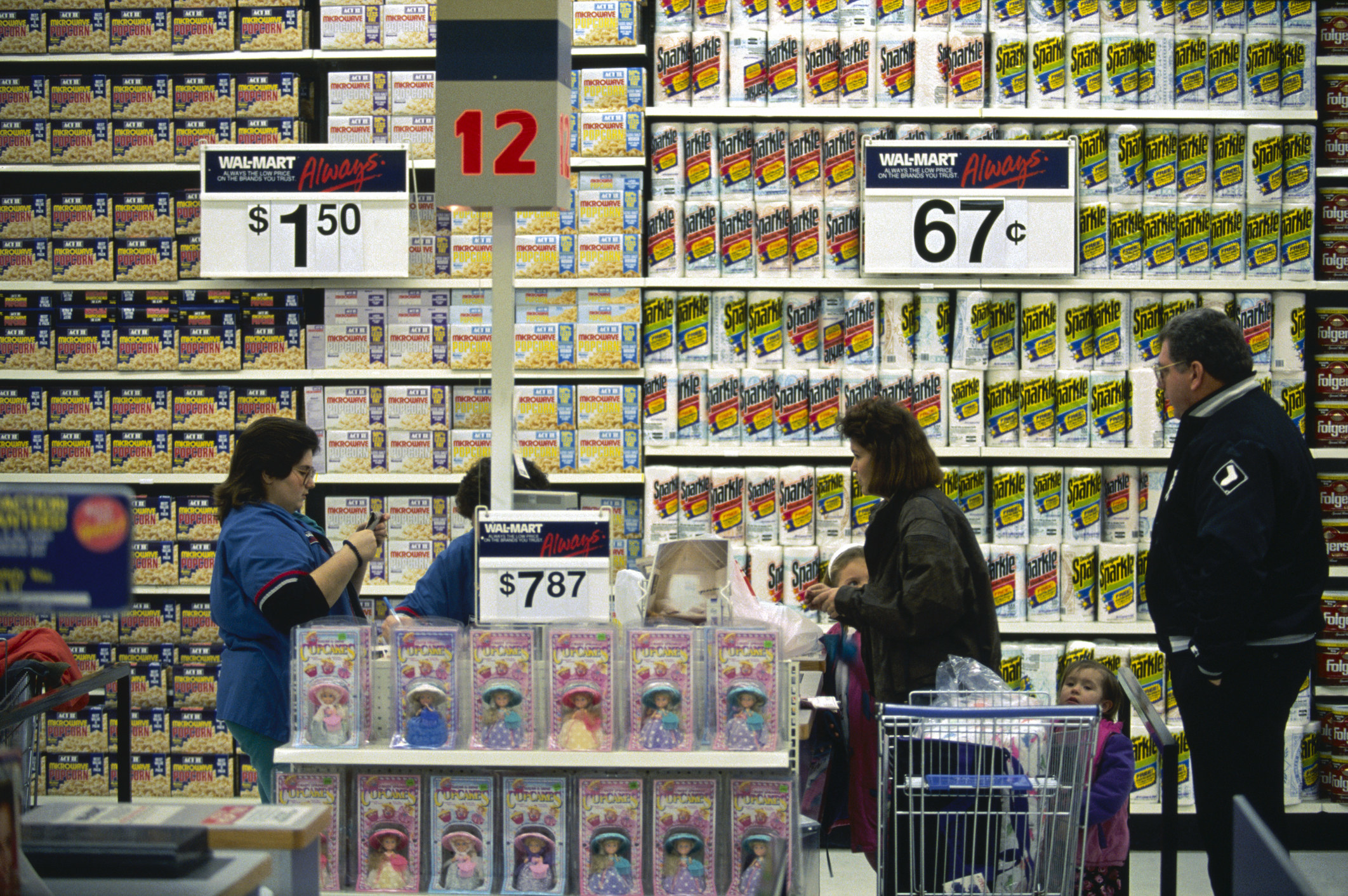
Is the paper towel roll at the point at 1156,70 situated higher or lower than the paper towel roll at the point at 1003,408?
higher

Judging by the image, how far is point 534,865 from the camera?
221cm

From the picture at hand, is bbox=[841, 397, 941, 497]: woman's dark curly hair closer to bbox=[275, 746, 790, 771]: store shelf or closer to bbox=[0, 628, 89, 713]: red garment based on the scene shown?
bbox=[275, 746, 790, 771]: store shelf

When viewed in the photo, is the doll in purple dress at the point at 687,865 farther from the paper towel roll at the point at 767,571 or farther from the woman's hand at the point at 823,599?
the paper towel roll at the point at 767,571

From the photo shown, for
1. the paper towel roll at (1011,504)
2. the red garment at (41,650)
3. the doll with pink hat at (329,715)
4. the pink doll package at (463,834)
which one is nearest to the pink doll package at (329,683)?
the doll with pink hat at (329,715)

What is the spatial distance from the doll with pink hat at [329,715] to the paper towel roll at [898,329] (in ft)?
8.07

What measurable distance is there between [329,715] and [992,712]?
1300 millimetres

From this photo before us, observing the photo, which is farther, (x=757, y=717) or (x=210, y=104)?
(x=210, y=104)

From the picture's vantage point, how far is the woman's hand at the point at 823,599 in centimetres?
310

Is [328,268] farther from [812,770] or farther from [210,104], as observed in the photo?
[812,770]

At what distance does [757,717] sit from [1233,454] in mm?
1421

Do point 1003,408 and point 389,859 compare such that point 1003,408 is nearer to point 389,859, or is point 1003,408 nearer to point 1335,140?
point 1335,140

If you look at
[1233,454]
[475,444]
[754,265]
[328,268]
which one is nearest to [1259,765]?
[1233,454]

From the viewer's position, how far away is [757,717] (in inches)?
86.3

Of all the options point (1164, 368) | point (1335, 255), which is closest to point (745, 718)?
point (1164, 368)
